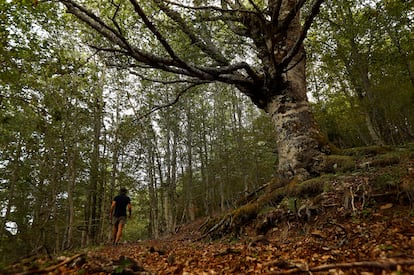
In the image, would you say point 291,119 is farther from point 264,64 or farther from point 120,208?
point 120,208

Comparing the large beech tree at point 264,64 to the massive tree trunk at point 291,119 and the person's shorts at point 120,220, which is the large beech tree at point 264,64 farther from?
the person's shorts at point 120,220

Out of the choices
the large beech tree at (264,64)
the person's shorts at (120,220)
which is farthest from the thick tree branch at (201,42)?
the person's shorts at (120,220)

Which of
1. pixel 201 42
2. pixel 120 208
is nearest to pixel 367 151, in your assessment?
pixel 201 42

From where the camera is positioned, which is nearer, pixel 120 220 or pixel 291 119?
pixel 291 119

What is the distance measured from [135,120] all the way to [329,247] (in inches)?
199

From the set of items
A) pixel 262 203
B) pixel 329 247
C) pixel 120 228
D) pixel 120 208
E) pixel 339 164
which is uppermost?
pixel 339 164

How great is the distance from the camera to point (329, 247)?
272 centimetres

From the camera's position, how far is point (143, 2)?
7492mm

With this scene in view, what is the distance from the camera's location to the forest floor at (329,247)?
1919 mm

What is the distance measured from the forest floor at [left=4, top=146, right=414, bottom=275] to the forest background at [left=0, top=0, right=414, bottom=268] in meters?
3.98

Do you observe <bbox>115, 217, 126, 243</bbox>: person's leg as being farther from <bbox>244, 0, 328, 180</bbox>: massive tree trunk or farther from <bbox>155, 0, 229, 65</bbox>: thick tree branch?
<bbox>155, 0, 229, 65</bbox>: thick tree branch

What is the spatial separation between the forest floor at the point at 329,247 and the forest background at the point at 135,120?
13.1ft

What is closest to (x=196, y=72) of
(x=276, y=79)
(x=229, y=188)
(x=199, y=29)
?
(x=276, y=79)

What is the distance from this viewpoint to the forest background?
891 cm
